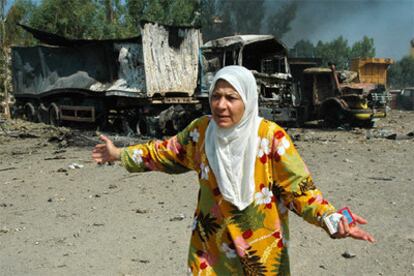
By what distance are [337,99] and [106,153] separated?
13.4 meters

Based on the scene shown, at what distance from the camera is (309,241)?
4395 mm

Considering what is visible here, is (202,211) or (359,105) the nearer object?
(202,211)

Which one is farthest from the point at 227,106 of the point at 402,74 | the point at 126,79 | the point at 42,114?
the point at 402,74

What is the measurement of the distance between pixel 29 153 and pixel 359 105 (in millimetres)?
9491

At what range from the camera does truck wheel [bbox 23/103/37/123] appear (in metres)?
17.1

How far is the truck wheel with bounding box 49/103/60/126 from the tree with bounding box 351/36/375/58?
53.8 m

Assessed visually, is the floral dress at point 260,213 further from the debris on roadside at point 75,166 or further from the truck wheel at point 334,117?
the truck wheel at point 334,117

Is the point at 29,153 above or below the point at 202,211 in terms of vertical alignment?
below

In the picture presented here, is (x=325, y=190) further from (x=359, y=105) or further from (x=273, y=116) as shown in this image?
(x=359, y=105)

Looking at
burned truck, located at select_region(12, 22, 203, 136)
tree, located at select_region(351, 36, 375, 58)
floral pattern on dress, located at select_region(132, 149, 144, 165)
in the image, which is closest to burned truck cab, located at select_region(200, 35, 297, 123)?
burned truck, located at select_region(12, 22, 203, 136)

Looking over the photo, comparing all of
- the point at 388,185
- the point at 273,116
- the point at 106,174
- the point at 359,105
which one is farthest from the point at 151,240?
the point at 359,105

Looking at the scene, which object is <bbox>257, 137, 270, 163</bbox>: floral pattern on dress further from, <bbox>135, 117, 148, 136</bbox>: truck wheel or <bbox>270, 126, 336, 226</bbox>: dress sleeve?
<bbox>135, 117, 148, 136</bbox>: truck wheel

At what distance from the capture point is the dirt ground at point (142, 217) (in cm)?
395

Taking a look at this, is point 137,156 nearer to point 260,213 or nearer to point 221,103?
point 221,103
